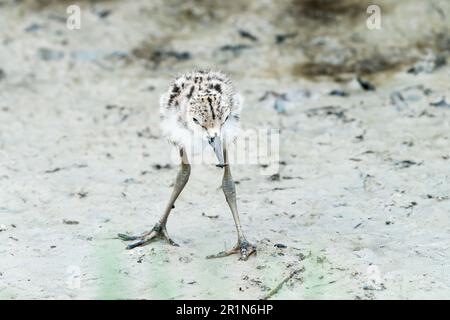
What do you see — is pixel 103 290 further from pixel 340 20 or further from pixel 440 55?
pixel 340 20

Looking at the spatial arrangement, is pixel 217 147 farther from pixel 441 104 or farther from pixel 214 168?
pixel 441 104

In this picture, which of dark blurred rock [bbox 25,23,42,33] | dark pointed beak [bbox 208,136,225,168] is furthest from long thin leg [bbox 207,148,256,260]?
dark blurred rock [bbox 25,23,42,33]

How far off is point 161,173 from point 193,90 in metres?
1.50

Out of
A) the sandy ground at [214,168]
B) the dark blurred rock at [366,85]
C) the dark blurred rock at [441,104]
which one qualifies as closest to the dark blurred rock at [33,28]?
the sandy ground at [214,168]

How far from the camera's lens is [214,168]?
6992mm

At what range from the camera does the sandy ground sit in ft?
16.7

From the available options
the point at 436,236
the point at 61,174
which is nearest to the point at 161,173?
the point at 61,174

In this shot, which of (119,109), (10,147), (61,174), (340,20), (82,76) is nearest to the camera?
(61,174)

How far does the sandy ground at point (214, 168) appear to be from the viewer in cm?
510

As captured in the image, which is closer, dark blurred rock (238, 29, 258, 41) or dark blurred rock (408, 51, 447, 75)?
dark blurred rock (408, 51, 447, 75)

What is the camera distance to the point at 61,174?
22.5ft

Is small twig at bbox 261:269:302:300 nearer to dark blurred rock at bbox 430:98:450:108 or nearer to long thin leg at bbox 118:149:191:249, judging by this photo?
long thin leg at bbox 118:149:191:249

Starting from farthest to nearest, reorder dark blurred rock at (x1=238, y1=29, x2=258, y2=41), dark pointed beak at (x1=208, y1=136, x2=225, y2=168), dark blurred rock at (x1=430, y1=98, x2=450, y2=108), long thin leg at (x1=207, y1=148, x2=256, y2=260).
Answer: dark blurred rock at (x1=238, y1=29, x2=258, y2=41) → dark blurred rock at (x1=430, y1=98, x2=450, y2=108) → long thin leg at (x1=207, y1=148, x2=256, y2=260) → dark pointed beak at (x1=208, y1=136, x2=225, y2=168)

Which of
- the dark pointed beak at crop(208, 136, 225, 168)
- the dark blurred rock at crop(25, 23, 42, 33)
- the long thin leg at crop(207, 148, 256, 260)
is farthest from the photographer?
the dark blurred rock at crop(25, 23, 42, 33)
